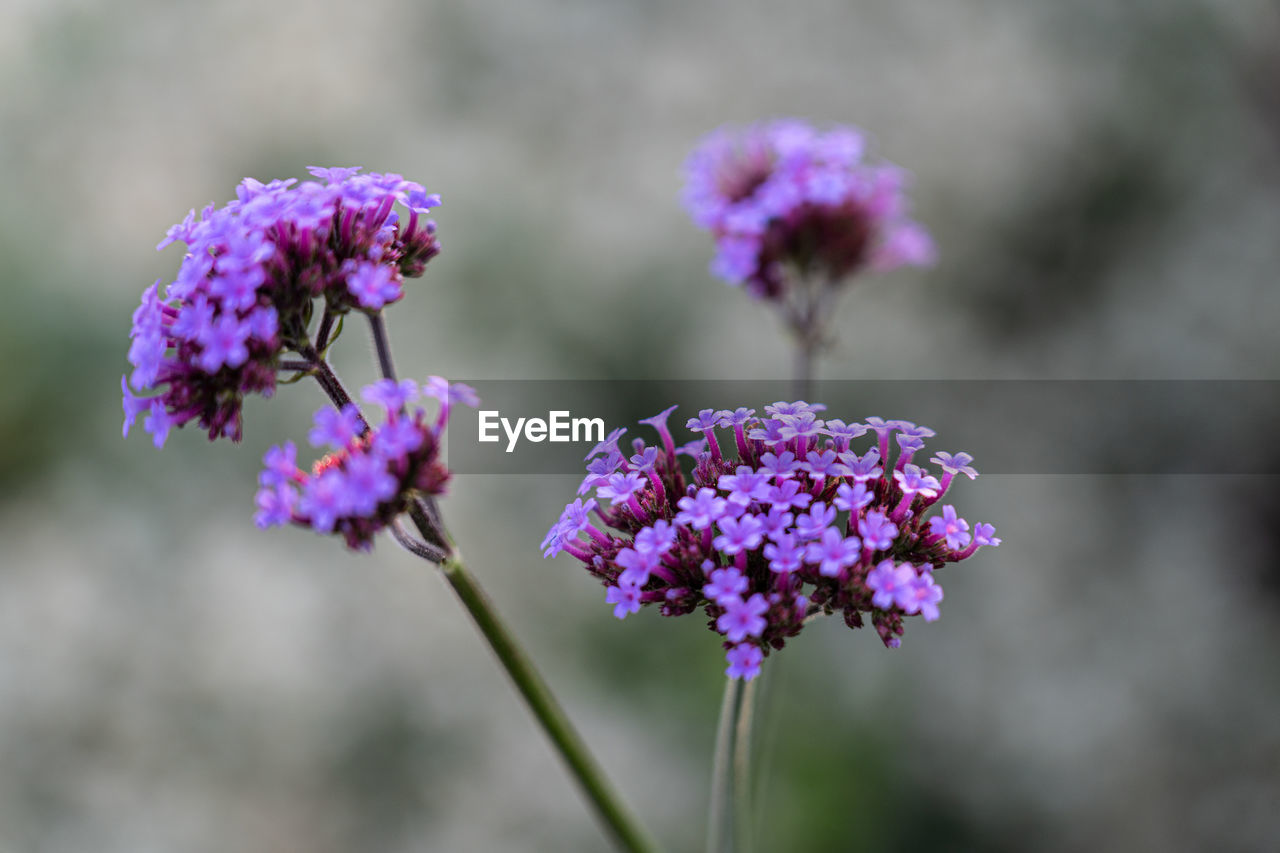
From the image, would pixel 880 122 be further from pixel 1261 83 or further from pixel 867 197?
pixel 867 197

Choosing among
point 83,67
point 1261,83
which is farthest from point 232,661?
point 1261,83

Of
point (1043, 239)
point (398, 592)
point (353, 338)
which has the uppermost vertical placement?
point (1043, 239)

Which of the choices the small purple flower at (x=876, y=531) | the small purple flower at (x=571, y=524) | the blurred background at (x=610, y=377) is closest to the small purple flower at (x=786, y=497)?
the small purple flower at (x=876, y=531)

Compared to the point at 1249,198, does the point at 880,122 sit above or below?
above

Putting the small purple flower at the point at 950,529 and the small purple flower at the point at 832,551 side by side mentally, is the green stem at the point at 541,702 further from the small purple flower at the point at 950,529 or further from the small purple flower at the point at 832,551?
the small purple flower at the point at 950,529

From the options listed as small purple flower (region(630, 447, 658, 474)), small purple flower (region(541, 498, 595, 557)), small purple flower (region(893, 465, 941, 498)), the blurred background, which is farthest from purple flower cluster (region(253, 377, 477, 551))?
the blurred background

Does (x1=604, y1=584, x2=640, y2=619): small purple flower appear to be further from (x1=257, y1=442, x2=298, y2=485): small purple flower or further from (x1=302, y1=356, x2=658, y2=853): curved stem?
(x1=257, y1=442, x2=298, y2=485): small purple flower

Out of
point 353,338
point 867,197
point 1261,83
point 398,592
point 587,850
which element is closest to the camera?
point 867,197

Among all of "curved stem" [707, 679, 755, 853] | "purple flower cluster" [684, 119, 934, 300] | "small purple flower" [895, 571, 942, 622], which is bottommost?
"curved stem" [707, 679, 755, 853]

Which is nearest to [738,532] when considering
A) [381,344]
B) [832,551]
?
[832,551]
